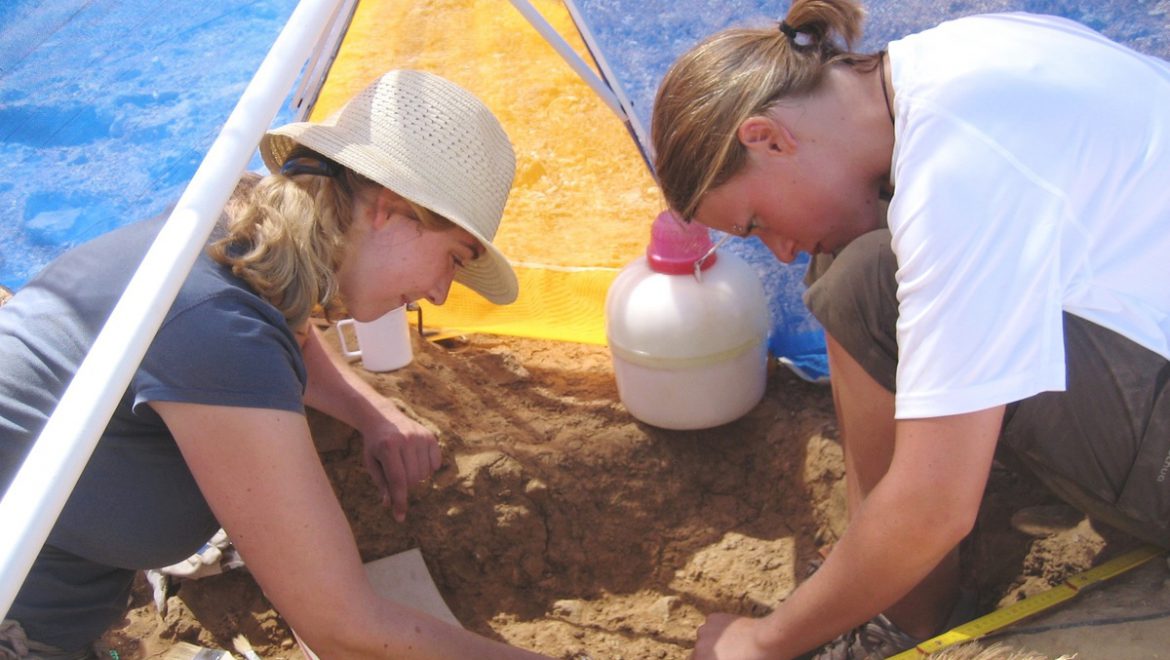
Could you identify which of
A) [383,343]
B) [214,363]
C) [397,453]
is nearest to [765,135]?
[214,363]

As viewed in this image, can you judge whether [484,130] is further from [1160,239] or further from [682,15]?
[682,15]

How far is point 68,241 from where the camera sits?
2736 mm

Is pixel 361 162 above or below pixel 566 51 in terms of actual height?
above

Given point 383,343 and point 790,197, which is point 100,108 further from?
point 790,197

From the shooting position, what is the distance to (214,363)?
131 centimetres

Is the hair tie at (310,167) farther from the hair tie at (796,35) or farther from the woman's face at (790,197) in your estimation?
the hair tie at (796,35)

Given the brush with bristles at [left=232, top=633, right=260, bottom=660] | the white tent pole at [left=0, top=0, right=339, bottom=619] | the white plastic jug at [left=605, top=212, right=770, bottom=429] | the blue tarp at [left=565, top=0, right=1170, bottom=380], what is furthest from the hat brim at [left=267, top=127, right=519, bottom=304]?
the blue tarp at [left=565, top=0, right=1170, bottom=380]

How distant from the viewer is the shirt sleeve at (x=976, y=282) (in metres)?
1.19

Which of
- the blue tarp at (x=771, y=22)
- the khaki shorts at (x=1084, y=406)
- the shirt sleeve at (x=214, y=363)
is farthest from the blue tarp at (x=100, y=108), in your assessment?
the khaki shorts at (x=1084, y=406)

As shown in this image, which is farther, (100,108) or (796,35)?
(100,108)

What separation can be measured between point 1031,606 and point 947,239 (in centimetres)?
70

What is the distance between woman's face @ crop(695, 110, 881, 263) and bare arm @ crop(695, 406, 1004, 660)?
0.33 meters

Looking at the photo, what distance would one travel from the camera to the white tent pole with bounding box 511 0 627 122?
2301mm

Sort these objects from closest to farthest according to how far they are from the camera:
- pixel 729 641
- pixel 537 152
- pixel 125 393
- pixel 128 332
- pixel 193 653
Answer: pixel 128 332 → pixel 125 393 → pixel 729 641 → pixel 193 653 → pixel 537 152
